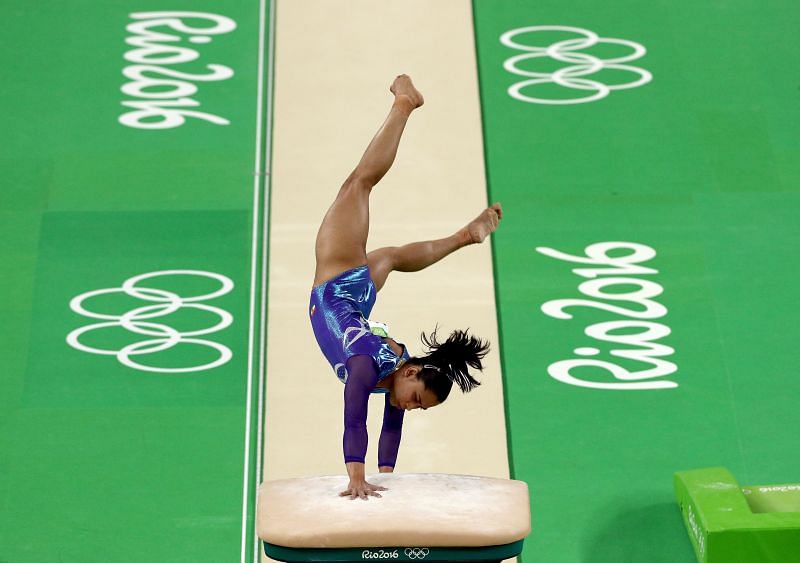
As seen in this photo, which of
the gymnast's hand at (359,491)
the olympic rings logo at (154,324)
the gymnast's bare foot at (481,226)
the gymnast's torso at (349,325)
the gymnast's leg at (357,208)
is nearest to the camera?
the gymnast's hand at (359,491)

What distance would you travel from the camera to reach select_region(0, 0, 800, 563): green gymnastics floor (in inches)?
277

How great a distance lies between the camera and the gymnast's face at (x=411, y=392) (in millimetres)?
5727

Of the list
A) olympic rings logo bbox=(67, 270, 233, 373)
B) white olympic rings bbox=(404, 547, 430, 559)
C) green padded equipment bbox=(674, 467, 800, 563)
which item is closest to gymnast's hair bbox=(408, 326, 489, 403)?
white olympic rings bbox=(404, 547, 430, 559)

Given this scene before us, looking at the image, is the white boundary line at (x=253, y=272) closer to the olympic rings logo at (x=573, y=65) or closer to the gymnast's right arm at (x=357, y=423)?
the gymnast's right arm at (x=357, y=423)

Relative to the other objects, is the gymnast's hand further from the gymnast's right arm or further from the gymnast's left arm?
the gymnast's left arm

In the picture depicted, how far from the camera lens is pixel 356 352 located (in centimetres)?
596

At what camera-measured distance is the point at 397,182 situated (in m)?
8.87

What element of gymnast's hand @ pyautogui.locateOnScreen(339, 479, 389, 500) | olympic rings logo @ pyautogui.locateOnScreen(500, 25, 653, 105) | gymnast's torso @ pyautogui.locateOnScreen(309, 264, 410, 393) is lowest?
gymnast's hand @ pyautogui.locateOnScreen(339, 479, 389, 500)

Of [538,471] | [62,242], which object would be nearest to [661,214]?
[538,471]

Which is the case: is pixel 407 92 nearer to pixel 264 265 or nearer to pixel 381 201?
pixel 264 265

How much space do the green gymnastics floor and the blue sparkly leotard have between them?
3.56 feet

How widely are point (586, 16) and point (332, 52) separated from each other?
183cm

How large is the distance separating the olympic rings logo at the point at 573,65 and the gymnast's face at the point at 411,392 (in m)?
4.01

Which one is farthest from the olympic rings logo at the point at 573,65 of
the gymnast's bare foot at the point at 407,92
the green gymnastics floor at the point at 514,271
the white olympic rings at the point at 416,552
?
the white olympic rings at the point at 416,552
